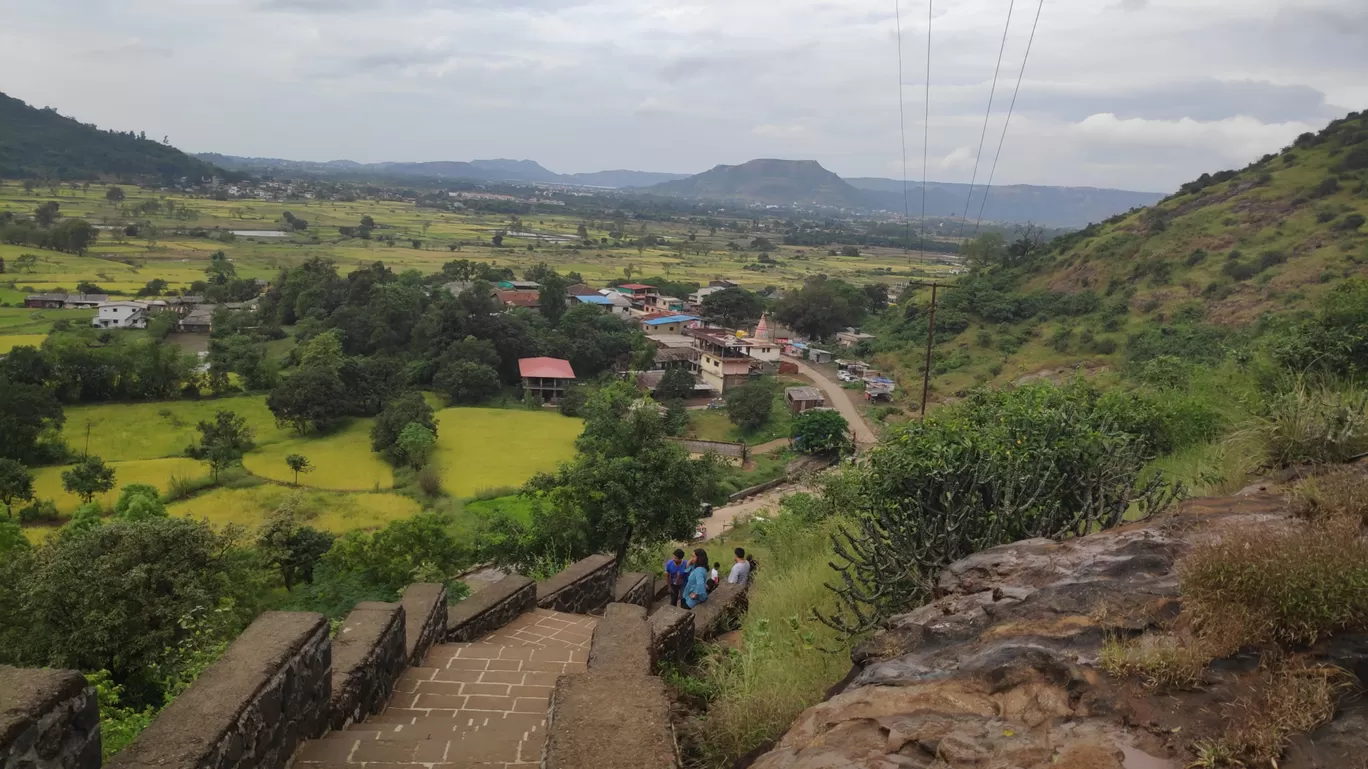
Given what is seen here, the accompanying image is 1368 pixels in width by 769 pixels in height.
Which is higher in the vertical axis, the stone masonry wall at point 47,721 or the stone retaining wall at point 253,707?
the stone masonry wall at point 47,721

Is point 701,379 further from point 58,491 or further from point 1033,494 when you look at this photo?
point 1033,494

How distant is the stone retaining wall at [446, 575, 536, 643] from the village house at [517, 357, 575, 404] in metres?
30.3

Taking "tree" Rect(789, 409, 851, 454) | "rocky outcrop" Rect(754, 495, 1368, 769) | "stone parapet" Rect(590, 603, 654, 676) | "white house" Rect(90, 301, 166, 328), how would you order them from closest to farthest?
1. "rocky outcrop" Rect(754, 495, 1368, 769)
2. "stone parapet" Rect(590, 603, 654, 676)
3. "tree" Rect(789, 409, 851, 454)
4. "white house" Rect(90, 301, 166, 328)

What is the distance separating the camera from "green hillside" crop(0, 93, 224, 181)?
127625 millimetres

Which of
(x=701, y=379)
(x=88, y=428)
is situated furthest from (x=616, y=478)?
(x=701, y=379)

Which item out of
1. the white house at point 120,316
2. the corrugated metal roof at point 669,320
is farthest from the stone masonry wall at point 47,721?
the white house at point 120,316

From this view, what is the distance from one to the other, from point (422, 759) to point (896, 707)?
2.37 m

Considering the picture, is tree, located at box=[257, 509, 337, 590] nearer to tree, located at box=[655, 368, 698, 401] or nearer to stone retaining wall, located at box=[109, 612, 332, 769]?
stone retaining wall, located at box=[109, 612, 332, 769]

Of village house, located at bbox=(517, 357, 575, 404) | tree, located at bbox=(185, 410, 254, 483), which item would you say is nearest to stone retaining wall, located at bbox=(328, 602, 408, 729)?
tree, located at bbox=(185, 410, 254, 483)

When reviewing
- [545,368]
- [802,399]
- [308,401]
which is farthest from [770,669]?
[545,368]

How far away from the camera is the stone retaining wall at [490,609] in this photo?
6699 mm

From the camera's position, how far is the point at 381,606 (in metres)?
5.55

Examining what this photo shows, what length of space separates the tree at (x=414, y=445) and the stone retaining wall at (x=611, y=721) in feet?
77.6

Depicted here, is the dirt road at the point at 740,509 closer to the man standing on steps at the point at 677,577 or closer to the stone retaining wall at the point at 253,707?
the man standing on steps at the point at 677,577
